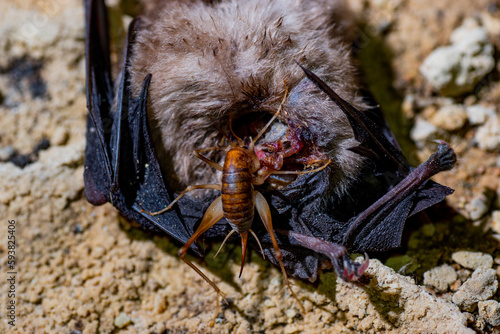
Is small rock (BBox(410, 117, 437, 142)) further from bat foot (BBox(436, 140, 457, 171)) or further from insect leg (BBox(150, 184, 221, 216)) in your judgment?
insect leg (BBox(150, 184, 221, 216))

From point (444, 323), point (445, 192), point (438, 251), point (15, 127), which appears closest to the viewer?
point (444, 323)

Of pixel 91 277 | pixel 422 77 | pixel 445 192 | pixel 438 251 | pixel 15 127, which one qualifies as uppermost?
pixel 422 77

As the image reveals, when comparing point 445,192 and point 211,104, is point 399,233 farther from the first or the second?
point 211,104

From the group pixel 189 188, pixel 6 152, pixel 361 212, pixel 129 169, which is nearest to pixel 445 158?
pixel 361 212

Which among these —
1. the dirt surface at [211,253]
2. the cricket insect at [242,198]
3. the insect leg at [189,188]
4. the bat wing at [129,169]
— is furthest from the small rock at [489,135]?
the bat wing at [129,169]

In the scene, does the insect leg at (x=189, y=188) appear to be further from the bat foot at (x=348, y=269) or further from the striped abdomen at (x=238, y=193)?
the bat foot at (x=348, y=269)

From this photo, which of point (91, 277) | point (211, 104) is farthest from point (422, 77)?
point (91, 277)
